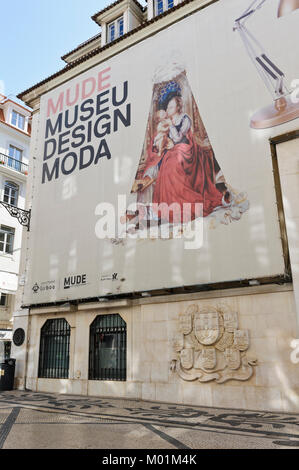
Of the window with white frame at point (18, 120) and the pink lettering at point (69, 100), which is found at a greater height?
the window with white frame at point (18, 120)

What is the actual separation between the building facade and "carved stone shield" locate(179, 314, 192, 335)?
0.17 ft

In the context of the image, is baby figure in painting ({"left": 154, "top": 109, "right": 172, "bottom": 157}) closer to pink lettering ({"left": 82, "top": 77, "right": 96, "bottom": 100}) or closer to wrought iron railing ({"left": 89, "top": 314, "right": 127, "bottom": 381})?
pink lettering ({"left": 82, "top": 77, "right": 96, "bottom": 100})

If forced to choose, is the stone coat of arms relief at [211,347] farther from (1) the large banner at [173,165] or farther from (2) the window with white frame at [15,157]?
(2) the window with white frame at [15,157]

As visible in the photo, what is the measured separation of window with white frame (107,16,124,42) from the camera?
19.0 metres

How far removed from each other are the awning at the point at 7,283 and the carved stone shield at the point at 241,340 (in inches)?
637

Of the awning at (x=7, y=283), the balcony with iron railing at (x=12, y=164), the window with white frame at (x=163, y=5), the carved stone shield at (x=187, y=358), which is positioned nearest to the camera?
the carved stone shield at (x=187, y=358)

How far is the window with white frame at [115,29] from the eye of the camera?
19047mm

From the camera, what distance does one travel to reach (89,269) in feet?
47.5

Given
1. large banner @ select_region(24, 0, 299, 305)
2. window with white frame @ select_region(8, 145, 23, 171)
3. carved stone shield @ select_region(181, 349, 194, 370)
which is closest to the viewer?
carved stone shield @ select_region(181, 349, 194, 370)

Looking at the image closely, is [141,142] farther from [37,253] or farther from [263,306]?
[263,306]

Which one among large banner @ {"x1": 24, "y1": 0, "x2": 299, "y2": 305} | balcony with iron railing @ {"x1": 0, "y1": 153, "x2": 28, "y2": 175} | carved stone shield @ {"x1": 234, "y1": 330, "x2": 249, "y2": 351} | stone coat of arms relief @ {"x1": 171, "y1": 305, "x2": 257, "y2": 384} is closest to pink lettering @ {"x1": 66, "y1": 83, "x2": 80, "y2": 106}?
large banner @ {"x1": 24, "y1": 0, "x2": 299, "y2": 305}

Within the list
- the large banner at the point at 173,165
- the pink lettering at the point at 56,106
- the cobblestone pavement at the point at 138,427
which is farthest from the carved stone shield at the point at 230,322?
the pink lettering at the point at 56,106
